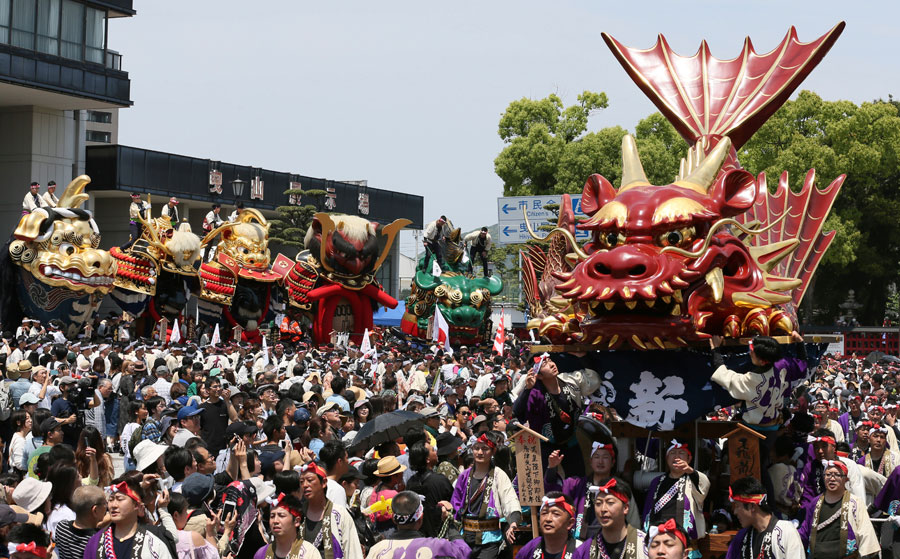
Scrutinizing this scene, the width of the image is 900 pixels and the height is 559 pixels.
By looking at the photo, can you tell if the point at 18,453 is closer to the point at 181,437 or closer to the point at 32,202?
the point at 181,437

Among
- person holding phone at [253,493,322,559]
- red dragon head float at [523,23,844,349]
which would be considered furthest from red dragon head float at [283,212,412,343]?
person holding phone at [253,493,322,559]

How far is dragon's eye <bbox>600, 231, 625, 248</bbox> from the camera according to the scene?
8.34 m

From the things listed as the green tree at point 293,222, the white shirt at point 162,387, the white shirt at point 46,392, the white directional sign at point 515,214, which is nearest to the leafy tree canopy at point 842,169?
the white directional sign at point 515,214

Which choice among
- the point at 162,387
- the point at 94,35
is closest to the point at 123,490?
the point at 162,387

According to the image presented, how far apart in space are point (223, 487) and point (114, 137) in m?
49.5

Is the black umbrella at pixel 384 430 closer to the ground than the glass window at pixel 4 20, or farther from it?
closer to the ground

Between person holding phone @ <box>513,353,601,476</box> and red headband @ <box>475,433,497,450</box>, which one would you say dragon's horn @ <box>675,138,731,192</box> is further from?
red headband @ <box>475,433,497,450</box>

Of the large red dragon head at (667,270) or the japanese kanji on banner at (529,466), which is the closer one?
the japanese kanji on banner at (529,466)

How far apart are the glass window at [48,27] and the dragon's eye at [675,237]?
27455mm

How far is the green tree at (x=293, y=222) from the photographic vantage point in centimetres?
4344

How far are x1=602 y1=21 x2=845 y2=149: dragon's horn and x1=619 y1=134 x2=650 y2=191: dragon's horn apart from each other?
1.42 m

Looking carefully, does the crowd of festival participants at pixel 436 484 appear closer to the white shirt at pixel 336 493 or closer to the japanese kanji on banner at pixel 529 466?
the white shirt at pixel 336 493

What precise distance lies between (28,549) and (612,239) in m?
4.62

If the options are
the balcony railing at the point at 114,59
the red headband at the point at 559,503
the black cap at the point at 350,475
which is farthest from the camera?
the balcony railing at the point at 114,59
